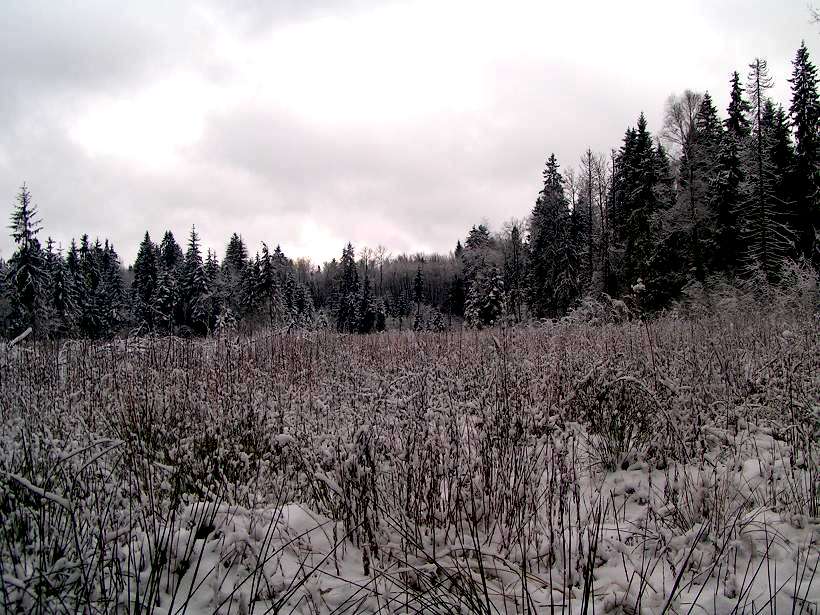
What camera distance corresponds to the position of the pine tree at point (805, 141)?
71.5ft

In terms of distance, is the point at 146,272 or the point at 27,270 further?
the point at 146,272

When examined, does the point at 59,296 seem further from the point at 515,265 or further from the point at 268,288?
the point at 515,265

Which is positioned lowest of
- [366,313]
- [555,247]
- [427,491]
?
[427,491]

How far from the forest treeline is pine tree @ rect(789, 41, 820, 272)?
61 millimetres

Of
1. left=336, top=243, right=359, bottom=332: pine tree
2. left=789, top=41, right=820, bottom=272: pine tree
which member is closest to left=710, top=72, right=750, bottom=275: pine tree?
left=789, top=41, right=820, bottom=272: pine tree

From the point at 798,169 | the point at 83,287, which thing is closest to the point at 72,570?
the point at 798,169

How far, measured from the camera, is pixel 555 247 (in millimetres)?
31094

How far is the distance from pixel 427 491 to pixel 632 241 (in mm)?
31330

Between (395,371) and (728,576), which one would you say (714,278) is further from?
(728,576)

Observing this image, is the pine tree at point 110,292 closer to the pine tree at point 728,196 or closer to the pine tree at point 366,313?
the pine tree at point 366,313

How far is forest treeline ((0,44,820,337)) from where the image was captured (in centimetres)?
2122

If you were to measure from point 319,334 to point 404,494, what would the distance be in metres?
9.41

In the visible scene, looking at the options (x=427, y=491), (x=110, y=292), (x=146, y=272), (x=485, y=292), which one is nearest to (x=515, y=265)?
(x=485, y=292)

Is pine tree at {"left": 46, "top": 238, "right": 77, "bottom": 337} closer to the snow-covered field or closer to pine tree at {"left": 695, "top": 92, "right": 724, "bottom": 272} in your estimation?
the snow-covered field
